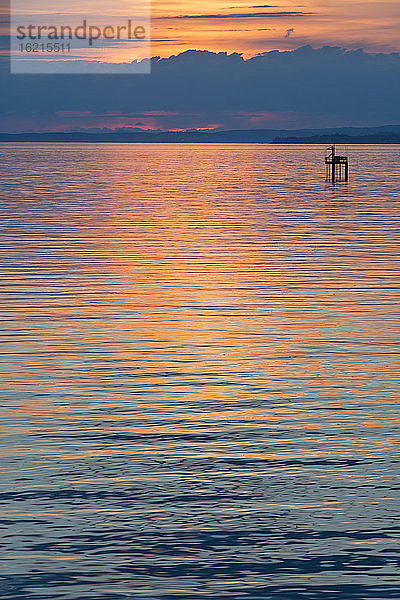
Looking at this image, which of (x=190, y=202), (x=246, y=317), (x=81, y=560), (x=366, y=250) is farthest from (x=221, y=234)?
(x=81, y=560)

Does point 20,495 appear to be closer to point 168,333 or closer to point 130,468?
point 130,468

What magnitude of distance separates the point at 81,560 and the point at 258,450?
18.6 feet

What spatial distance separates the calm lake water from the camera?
1358cm

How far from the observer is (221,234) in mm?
66875

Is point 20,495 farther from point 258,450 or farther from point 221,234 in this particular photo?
point 221,234

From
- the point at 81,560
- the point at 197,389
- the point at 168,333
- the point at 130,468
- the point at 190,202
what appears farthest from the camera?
the point at 190,202

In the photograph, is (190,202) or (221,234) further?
(190,202)

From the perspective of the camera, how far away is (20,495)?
1630 cm

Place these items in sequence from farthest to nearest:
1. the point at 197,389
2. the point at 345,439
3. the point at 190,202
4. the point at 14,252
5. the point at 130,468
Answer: the point at 190,202
the point at 14,252
the point at 197,389
the point at 345,439
the point at 130,468

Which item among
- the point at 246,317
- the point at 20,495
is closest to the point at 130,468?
the point at 20,495

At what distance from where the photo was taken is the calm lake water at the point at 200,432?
44.5ft

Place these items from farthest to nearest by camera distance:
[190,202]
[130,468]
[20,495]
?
[190,202] → [130,468] → [20,495]

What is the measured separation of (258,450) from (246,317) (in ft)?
48.4

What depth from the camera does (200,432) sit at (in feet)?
65.2
